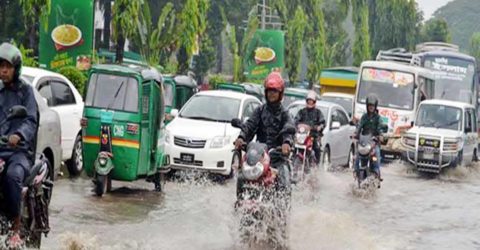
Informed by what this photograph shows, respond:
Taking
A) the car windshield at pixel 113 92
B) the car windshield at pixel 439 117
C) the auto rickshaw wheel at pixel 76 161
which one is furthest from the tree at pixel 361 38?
the car windshield at pixel 113 92

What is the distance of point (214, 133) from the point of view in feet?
58.9

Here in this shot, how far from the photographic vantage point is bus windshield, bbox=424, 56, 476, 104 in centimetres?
3525

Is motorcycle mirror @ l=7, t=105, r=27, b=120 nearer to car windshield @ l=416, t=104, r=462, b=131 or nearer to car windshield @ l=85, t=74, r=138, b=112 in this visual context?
car windshield @ l=85, t=74, r=138, b=112

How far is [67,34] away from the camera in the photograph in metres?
22.7

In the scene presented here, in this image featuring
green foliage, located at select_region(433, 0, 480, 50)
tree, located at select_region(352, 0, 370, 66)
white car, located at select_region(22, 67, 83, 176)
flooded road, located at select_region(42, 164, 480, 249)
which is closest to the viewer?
flooded road, located at select_region(42, 164, 480, 249)

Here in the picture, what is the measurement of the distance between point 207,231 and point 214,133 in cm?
598

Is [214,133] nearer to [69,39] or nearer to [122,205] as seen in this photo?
[122,205]

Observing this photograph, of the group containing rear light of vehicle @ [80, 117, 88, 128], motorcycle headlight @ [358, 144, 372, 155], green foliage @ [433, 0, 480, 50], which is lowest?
motorcycle headlight @ [358, 144, 372, 155]

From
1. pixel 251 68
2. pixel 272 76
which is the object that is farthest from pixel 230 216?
pixel 251 68

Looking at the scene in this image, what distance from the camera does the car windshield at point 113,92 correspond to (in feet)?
47.9

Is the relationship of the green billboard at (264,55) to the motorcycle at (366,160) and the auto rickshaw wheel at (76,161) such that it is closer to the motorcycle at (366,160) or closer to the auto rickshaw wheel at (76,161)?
the motorcycle at (366,160)

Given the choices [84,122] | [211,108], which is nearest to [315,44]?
[211,108]

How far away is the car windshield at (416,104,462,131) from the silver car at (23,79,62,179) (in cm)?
1508

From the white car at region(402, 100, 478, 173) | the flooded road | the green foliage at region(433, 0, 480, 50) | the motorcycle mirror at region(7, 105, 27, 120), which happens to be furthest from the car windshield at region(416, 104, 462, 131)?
the green foliage at region(433, 0, 480, 50)
